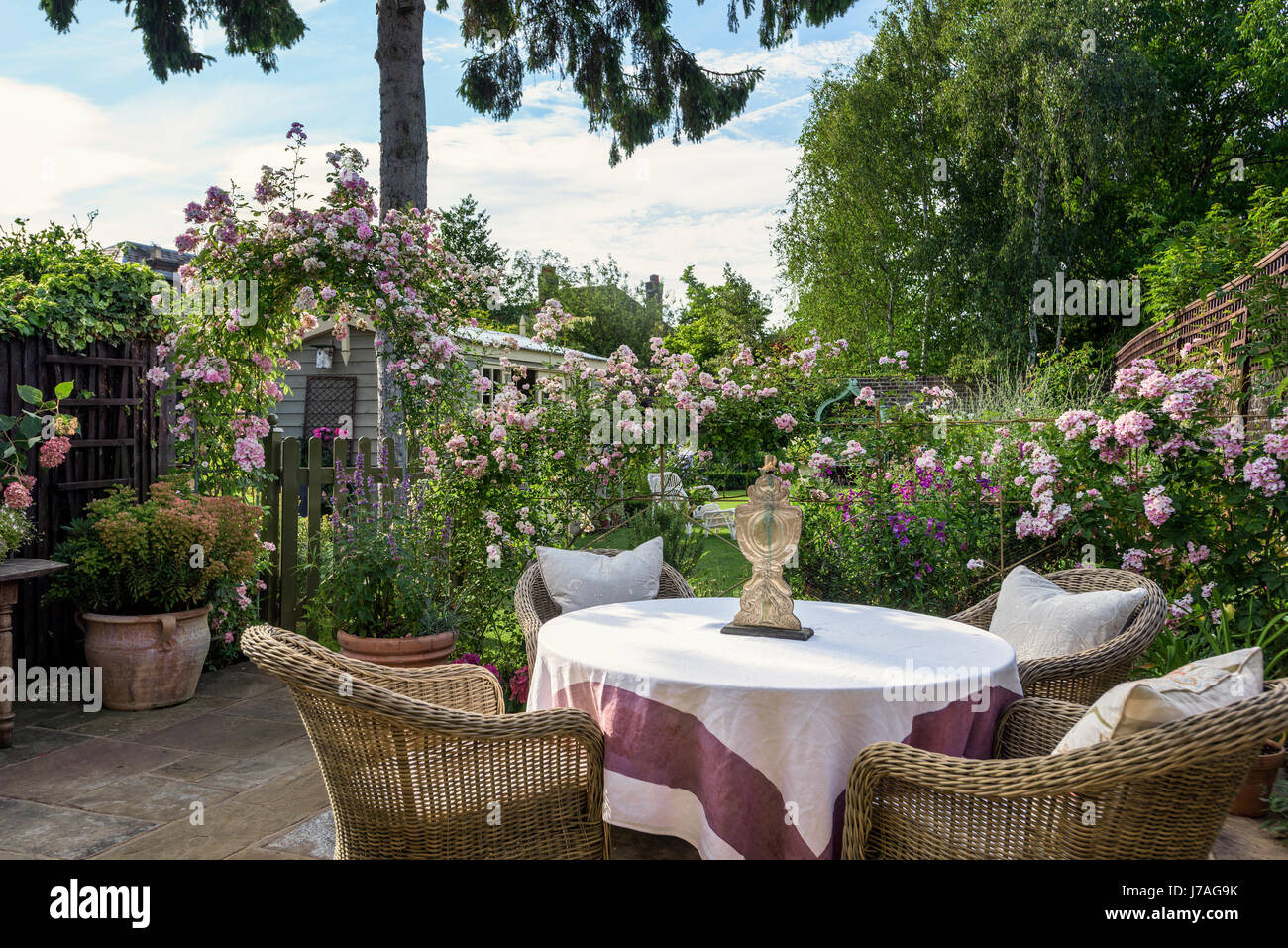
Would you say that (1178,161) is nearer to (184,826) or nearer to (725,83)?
(725,83)

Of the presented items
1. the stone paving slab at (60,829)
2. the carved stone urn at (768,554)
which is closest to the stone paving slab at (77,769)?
the stone paving slab at (60,829)

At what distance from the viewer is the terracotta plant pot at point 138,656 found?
4148 millimetres

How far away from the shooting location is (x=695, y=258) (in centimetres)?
3222

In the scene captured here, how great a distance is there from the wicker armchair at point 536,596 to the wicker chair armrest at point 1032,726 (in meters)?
1.39

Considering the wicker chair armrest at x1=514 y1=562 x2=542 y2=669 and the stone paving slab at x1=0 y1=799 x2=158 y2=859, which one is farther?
the wicker chair armrest at x1=514 y1=562 x2=542 y2=669

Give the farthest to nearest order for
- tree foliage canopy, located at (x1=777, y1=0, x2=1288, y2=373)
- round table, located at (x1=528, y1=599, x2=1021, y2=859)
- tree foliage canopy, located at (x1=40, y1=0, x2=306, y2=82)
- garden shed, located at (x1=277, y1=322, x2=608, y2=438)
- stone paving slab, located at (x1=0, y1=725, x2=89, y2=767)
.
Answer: tree foliage canopy, located at (x1=777, y1=0, x2=1288, y2=373) → garden shed, located at (x1=277, y1=322, x2=608, y2=438) → tree foliage canopy, located at (x1=40, y1=0, x2=306, y2=82) → stone paving slab, located at (x1=0, y1=725, x2=89, y2=767) → round table, located at (x1=528, y1=599, x2=1021, y2=859)

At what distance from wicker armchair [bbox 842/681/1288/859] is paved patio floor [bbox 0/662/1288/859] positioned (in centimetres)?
110

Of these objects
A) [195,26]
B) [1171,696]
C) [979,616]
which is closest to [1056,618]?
[979,616]

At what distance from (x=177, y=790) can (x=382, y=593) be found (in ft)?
4.12

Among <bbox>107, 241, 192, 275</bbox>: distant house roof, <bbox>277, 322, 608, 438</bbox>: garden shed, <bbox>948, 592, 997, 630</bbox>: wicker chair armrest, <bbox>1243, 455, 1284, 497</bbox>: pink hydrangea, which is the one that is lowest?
<bbox>948, 592, 997, 630</bbox>: wicker chair armrest

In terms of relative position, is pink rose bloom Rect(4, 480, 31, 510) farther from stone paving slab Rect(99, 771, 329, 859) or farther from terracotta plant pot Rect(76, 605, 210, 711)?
stone paving slab Rect(99, 771, 329, 859)

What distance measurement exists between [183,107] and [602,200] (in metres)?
13.5

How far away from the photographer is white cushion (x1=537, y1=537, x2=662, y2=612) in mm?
3400

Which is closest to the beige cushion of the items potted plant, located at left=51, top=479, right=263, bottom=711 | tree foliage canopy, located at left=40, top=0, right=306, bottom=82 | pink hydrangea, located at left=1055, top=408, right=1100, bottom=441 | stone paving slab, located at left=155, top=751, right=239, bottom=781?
pink hydrangea, located at left=1055, top=408, right=1100, bottom=441
